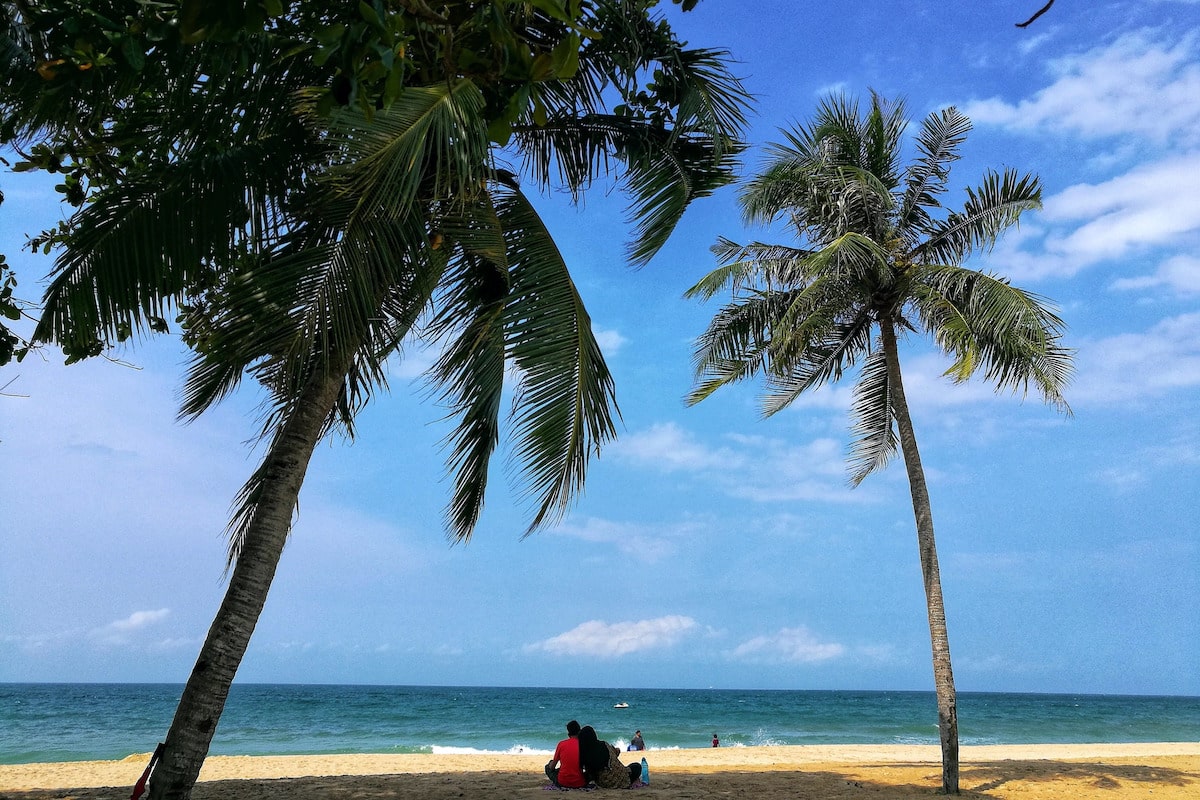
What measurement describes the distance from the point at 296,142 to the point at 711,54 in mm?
3412

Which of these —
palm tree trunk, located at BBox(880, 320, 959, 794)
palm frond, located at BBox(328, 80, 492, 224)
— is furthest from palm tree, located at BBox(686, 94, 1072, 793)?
palm frond, located at BBox(328, 80, 492, 224)

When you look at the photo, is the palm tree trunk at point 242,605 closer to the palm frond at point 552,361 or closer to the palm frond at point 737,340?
the palm frond at point 552,361

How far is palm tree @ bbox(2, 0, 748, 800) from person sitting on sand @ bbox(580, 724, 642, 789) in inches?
131

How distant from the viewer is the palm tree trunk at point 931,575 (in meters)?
9.81

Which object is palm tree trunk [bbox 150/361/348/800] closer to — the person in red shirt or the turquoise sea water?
the person in red shirt

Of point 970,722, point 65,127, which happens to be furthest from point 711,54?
point 970,722

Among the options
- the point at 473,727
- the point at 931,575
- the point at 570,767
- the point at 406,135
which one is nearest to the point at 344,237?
the point at 406,135

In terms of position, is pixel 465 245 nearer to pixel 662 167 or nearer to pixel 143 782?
pixel 662 167

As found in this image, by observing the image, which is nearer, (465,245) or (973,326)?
(465,245)

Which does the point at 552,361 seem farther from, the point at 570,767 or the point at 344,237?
the point at 570,767

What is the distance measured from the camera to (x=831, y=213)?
37.3ft

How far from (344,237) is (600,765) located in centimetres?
643

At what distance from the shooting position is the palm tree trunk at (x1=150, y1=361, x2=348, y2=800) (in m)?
5.28

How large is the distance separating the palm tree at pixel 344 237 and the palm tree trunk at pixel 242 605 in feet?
0.04
